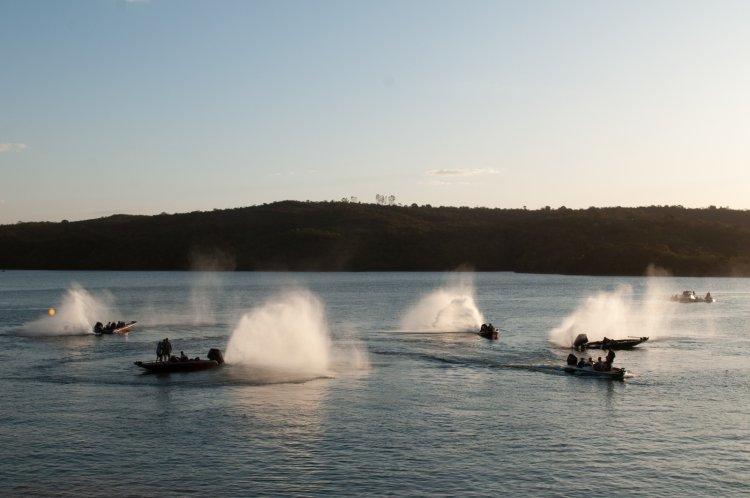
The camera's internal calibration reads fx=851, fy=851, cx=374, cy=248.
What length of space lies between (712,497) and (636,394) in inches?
754

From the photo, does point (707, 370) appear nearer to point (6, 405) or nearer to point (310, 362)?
point (310, 362)

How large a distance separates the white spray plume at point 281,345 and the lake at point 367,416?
0.26 meters

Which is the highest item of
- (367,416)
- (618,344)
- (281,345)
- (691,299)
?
(691,299)

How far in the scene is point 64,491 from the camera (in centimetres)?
2947

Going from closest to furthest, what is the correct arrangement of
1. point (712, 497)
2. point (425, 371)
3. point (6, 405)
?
point (712, 497) → point (6, 405) → point (425, 371)

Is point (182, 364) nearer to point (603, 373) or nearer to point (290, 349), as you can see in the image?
point (290, 349)

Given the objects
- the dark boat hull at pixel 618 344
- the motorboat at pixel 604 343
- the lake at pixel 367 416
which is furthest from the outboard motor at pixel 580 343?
the lake at pixel 367 416

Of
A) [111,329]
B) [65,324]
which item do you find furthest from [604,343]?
[65,324]

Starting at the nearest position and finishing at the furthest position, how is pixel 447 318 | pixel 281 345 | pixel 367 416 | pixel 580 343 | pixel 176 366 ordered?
pixel 367 416
pixel 176 366
pixel 281 345
pixel 580 343
pixel 447 318

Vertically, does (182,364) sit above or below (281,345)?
below

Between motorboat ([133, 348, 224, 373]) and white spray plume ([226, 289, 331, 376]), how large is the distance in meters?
2.42

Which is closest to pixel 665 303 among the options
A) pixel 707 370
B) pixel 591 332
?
pixel 591 332

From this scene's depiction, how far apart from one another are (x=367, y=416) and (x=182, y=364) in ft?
60.2

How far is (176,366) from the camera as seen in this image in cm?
5447
